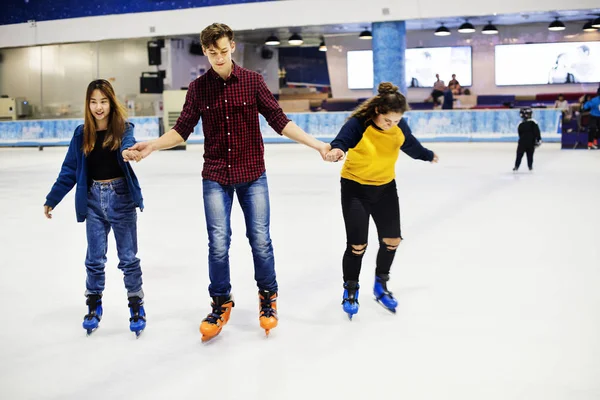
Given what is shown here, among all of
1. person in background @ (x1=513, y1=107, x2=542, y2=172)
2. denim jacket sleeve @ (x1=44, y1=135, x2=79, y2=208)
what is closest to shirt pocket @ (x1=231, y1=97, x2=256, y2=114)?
denim jacket sleeve @ (x1=44, y1=135, x2=79, y2=208)

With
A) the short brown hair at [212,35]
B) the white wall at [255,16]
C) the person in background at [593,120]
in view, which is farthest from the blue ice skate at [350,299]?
the white wall at [255,16]

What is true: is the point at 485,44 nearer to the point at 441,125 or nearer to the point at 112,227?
the point at 441,125

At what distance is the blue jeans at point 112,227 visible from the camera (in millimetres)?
2859

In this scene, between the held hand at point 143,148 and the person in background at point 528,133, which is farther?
the person in background at point 528,133

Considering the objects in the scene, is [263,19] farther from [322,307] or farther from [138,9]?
[322,307]

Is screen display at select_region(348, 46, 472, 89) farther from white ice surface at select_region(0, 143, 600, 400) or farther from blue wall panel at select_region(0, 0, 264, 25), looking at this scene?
white ice surface at select_region(0, 143, 600, 400)

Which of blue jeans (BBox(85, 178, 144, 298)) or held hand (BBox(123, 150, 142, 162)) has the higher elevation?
held hand (BBox(123, 150, 142, 162))

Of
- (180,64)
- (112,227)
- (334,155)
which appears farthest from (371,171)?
(180,64)

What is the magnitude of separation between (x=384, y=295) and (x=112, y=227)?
4.20 feet

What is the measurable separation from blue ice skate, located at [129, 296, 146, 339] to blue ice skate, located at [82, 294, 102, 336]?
149mm

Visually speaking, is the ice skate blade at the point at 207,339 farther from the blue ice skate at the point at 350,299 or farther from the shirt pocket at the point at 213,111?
the shirt pocket at the point at 213,111

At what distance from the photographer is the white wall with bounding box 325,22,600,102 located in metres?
20.8

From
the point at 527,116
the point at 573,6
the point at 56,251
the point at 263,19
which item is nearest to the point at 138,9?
the point at 263,19

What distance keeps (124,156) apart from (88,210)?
13.2 inches
